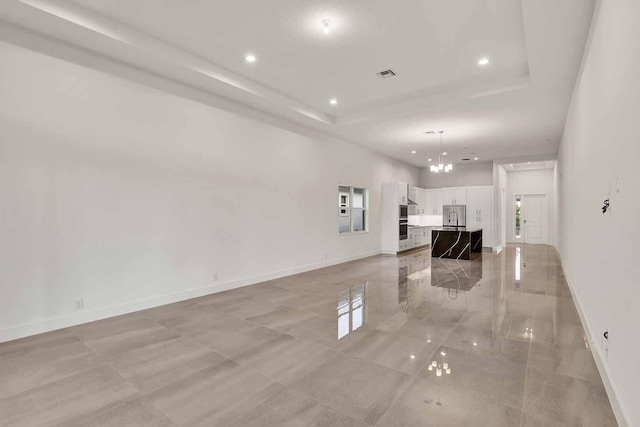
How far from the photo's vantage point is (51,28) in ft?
11.0

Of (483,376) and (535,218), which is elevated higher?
(535,218)

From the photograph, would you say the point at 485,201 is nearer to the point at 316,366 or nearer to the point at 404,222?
the point at 404,222

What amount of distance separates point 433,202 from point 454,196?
81cm

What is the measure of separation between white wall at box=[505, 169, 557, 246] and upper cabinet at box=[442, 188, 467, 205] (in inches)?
107

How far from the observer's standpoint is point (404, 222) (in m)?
10.0

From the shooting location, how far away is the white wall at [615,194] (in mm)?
1718

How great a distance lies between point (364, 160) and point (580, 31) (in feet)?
19.6

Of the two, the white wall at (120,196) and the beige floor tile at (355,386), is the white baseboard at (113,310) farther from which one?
the beige floor tile at (355,386)

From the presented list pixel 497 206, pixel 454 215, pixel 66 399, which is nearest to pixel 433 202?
pixel 454 215

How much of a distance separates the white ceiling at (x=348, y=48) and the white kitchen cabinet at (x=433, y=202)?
5.87 metres

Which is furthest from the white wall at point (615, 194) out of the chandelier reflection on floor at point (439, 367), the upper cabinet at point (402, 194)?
the upper cabinet at point (402, 194)

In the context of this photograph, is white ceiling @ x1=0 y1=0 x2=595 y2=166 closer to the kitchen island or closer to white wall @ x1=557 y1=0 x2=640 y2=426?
white wall @ x1=557 y1=0 x2=640 y2=426

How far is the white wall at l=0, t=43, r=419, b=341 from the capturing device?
10.9 feet

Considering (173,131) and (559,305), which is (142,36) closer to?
(173,131)
